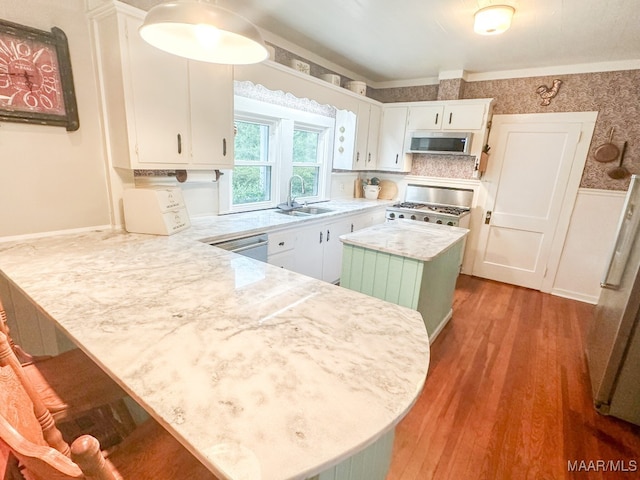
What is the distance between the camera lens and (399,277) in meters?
2.13

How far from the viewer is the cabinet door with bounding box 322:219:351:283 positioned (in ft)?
11.1

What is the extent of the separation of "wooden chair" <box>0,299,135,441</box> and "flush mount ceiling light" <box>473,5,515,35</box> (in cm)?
300

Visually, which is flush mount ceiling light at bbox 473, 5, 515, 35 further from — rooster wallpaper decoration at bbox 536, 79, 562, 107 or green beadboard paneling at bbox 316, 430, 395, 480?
green beadboard paneling at bbox 316, 430, 395, 480

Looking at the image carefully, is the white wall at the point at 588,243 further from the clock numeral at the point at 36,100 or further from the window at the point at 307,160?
the clock numeral at the point at 36,100

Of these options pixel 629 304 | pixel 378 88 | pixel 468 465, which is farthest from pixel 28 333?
pixel 378 88

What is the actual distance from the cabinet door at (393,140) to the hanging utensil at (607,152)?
206 cm

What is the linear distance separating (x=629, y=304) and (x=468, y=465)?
1.31 meters

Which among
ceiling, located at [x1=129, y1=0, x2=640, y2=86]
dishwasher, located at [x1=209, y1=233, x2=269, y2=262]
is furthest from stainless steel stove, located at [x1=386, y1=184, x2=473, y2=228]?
dishwasher, located at [x1=209, y1=233, x2=269, y2=262]

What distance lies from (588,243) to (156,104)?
177 inches

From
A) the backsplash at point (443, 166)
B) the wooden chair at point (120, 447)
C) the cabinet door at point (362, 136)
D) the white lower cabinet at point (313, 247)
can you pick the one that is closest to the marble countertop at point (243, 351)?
the wooden chair at point (120, 447)

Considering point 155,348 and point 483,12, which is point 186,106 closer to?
point 155,348

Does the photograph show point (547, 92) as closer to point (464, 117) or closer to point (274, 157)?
point (464, 117)

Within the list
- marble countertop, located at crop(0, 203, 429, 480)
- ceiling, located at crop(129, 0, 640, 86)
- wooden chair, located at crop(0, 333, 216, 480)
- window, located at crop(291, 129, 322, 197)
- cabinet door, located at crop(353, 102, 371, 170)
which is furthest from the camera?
cabinet door, located at crop(353, 102, 371, 170)

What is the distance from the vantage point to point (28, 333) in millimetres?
1844
